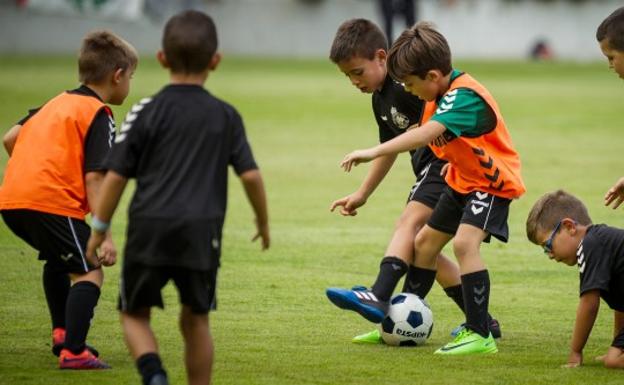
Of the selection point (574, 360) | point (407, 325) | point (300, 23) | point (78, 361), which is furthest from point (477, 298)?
point (300, 23)

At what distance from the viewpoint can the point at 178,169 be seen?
4.96 metres

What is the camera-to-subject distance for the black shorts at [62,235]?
239 inches

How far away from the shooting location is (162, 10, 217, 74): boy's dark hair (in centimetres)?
503

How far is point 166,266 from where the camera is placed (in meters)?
4.96

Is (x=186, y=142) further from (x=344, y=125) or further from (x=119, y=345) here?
(x=344, y=125)

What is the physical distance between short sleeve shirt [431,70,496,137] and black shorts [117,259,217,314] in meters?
1.86

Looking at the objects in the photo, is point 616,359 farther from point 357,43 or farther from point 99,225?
point 99,225

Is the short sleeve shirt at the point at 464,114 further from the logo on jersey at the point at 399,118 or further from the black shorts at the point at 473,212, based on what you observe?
the logo on jersey at the point at 399,118

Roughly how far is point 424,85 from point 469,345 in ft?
4.58

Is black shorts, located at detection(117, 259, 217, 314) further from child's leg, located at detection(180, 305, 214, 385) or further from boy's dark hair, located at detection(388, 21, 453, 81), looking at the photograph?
boy's dark hair, located at detection(388, 21, 453, 81)

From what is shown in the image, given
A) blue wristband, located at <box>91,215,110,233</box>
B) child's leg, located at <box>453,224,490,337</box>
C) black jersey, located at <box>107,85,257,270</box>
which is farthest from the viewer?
child's leg, located at <box>453,224,490,337</box>

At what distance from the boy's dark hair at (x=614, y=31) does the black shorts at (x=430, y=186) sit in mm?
1178

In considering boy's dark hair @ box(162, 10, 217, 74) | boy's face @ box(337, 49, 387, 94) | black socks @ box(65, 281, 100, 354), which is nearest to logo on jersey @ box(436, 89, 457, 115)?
boy's face @ box(337, 49, 387, 94)

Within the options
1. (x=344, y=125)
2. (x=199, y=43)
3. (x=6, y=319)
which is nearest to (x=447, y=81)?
(x=199, y=43)
